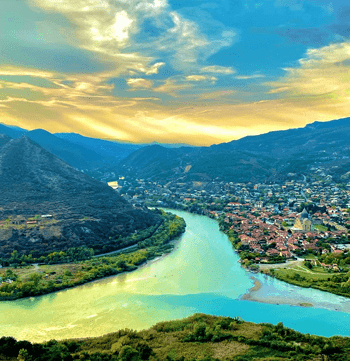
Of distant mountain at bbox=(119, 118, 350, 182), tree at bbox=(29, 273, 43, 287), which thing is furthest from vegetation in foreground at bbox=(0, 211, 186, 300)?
distant mountain at bbox=(119, 118, 350, 182)

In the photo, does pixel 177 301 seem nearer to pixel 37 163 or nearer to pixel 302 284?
pixel 302 284

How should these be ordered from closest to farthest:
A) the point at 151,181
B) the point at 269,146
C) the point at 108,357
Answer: the point at 108,357 → the point at 151,181 → the point at 269,146

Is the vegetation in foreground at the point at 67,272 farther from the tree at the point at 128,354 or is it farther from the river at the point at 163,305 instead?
the tree at the point at 128,354

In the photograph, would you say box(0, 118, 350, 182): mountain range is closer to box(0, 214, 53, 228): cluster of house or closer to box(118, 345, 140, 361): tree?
box(0, 214, 53, 228): cluster of house

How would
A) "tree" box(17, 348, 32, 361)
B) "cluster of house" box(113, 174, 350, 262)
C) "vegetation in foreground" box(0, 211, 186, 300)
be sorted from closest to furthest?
1. "tree" box(17, 348, 32, 361)
2. "vegetation in foreground" box(0, 211, 186, 300)
3. "cluster of house" box(113, 174, 350, 262)

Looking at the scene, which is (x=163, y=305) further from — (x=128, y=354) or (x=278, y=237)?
(x=278, y=237)

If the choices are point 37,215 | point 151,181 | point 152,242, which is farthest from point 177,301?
point 151,181
